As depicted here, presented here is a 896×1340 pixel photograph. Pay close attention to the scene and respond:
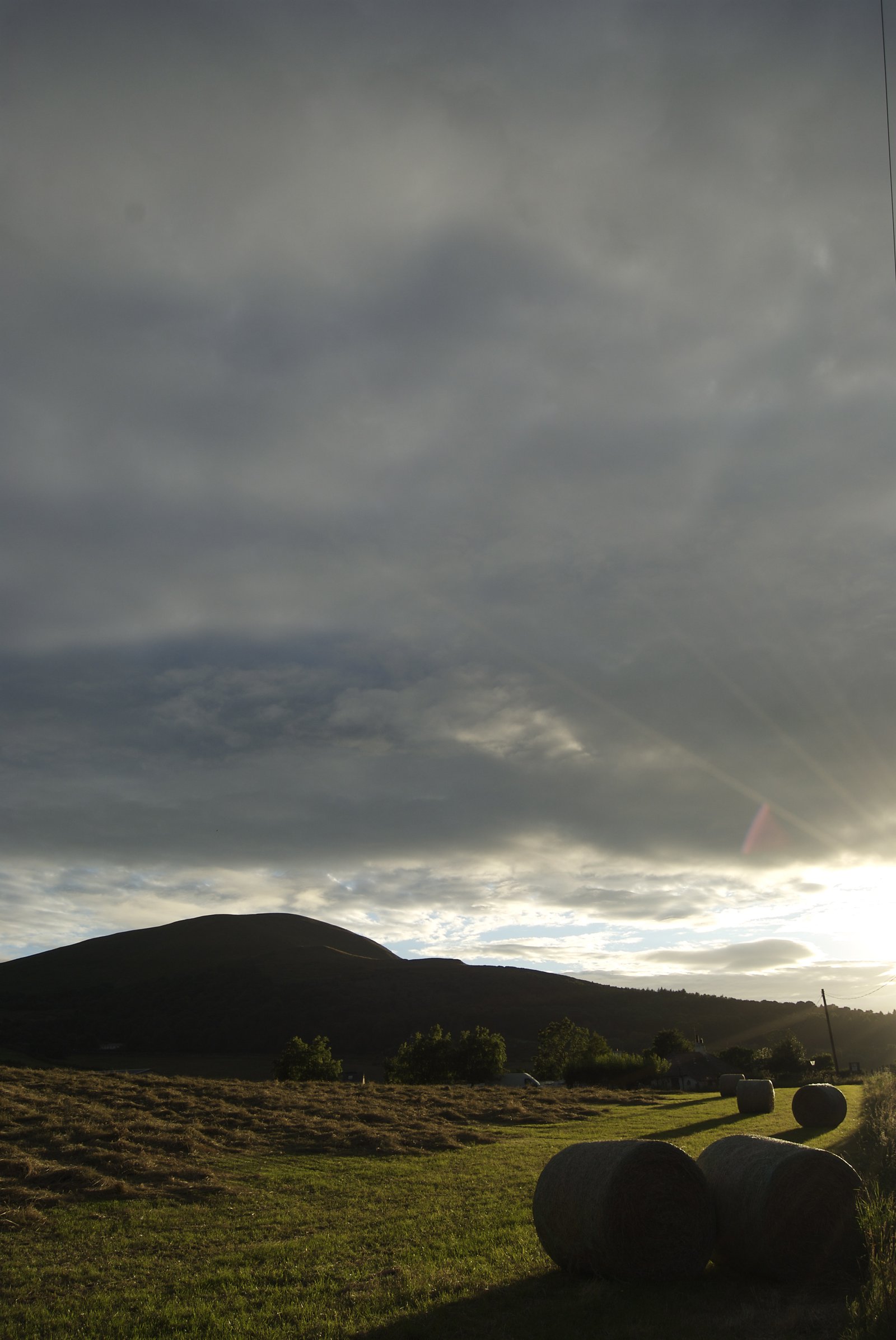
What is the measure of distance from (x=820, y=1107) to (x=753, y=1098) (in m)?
8.00

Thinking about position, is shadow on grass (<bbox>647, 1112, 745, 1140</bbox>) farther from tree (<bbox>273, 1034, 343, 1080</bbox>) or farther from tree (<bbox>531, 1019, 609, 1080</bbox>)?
tree (<bbox>531, 1019, 609, 1080</bbox>)

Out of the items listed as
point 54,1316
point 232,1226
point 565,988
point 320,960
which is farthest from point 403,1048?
point 320,960

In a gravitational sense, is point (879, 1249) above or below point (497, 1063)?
above

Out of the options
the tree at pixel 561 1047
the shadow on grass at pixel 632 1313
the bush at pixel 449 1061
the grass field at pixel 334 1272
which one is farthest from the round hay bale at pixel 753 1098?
the tree at pixel 561 1047

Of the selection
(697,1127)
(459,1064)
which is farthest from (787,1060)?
(697,1127)

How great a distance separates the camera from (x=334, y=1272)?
1147cm

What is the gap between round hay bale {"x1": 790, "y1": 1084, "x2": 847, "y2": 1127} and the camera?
Answer: 96.4 feet

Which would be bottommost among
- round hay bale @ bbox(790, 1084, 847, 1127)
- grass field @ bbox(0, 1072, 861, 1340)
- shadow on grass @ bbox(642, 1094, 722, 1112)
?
shadow on grass @ bbox(642, 1094, 722, 1112)

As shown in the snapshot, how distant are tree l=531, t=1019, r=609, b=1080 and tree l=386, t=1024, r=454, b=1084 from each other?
14.0 metres

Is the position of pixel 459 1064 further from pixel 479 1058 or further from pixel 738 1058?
pixel 738 1058

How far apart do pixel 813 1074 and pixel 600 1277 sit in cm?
7683

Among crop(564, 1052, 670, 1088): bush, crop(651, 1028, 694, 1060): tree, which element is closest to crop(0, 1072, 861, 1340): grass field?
crop(564, 1052, 670, 1088): bush

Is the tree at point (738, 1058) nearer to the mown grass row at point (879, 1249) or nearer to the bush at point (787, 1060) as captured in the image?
the bush at point (787, 1060)

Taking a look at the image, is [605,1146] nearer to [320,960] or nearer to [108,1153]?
[108,1153]
